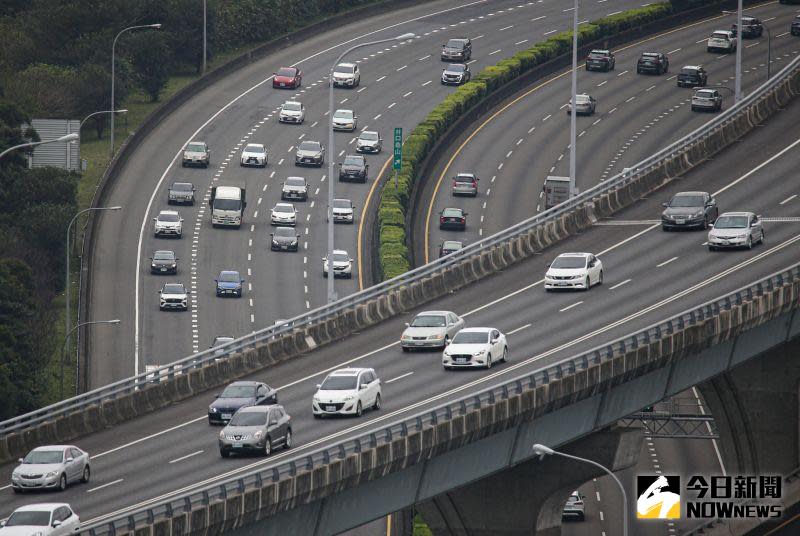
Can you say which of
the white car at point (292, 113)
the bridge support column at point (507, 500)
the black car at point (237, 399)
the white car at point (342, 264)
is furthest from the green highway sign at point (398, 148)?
the black car at point (237, 399)

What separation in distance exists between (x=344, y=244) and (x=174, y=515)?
69.8m

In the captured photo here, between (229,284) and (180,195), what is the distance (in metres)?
17.9

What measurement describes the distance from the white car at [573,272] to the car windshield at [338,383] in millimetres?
18384

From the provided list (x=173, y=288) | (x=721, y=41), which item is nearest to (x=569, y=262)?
(x=173, y=288)

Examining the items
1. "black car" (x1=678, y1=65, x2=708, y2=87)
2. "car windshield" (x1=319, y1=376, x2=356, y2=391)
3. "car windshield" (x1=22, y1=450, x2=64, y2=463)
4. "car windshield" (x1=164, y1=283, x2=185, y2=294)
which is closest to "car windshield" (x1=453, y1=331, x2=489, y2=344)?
"car windshield" (x1=319, y1=376, x2=356, y2=391)

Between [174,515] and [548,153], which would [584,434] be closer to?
[174,515]

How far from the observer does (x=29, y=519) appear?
160ft

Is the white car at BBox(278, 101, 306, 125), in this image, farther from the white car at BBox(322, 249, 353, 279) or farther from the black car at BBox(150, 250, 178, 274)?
the white car at BBox(322, 249, 353, 279)

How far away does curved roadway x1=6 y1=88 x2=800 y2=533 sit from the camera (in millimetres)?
56969

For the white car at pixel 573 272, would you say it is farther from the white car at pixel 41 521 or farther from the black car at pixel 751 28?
the black car at pixel 751 28

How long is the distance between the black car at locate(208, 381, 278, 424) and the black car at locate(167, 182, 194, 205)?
65.2 metres

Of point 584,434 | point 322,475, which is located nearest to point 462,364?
point 584,434

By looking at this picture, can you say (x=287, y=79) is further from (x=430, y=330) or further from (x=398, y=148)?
(x=430, y=330)

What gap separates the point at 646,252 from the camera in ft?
276
